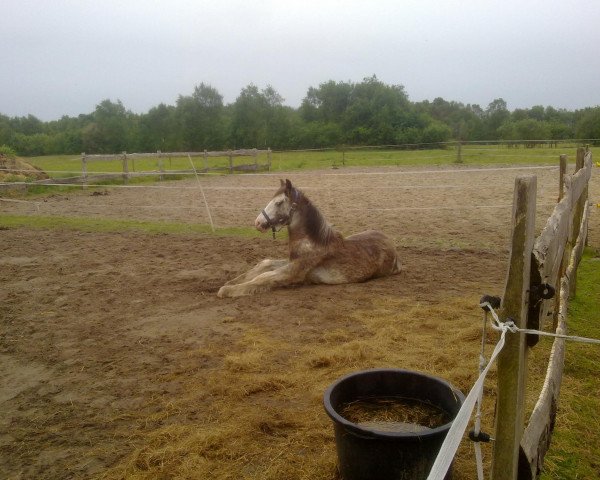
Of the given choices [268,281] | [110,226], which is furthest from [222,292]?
[110,226]

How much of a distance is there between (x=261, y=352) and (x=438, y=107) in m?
74.5

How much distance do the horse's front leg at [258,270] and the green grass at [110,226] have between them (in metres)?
3.02

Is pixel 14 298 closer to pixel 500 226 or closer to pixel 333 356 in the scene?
pixel 333 356

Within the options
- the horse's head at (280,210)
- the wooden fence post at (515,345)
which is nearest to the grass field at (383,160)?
the horse's head at (280,210)

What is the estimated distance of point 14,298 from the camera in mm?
5902

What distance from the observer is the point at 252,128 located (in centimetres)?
4669

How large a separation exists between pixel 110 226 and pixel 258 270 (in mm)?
5723

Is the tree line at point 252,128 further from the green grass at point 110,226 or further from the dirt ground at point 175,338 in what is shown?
the dirt ground at point 175,338

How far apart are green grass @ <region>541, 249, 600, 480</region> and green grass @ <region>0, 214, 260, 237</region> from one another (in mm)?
5997

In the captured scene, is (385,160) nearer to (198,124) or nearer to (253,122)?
(253,122)

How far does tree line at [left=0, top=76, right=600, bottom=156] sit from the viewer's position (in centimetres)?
4403

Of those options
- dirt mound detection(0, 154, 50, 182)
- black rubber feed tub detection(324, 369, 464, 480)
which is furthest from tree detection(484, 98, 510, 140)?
black rubber feed tub detection(324, 369, 464, 480)

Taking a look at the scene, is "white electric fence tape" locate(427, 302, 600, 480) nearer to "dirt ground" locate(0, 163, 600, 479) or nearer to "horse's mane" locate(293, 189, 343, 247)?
"dirt ground" locate(0, 163, 600, 479)

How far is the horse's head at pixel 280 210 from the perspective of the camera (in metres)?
6.02
